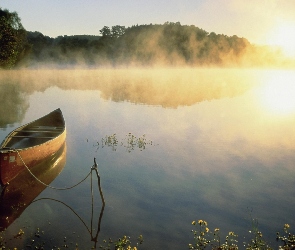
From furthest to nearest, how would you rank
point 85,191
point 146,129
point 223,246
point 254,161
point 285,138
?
point 146,129
point 285,138
point 254,161
point 85,191
point 223,246

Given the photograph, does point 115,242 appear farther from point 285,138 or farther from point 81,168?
point 285,138

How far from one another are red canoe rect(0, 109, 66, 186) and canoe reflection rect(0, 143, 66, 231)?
622 millimetres

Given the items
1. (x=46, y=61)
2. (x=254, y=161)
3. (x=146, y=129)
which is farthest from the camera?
(x=46, y=61)

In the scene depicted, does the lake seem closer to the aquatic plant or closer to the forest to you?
the aquatic plant

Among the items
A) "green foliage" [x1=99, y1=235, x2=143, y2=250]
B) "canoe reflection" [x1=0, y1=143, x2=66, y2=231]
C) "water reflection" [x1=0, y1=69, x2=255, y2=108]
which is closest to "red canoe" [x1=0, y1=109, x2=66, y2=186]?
"canoe reflection" [x1=0, y1=143, x2=66, y2=231]

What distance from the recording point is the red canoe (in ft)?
48.1

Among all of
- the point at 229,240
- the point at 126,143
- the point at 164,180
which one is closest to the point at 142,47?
the point at 126,143

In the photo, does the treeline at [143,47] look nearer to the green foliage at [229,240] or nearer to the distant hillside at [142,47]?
the distant hillside at [142,47]

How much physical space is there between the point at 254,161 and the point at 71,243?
14.0 meters

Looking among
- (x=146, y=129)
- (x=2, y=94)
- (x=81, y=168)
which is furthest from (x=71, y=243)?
A: (x=2, y=94)

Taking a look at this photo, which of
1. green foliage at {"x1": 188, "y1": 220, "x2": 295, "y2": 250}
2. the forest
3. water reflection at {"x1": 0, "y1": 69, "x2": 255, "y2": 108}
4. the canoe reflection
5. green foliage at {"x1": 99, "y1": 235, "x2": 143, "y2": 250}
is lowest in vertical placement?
the canoe reflection

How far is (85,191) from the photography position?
1555 centimetres

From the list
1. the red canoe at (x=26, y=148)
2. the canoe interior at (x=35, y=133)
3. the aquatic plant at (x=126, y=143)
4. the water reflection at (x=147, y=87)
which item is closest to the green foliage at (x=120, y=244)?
the red canoe at (x=26, y=148)

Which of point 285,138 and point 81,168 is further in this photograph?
point 285,138
